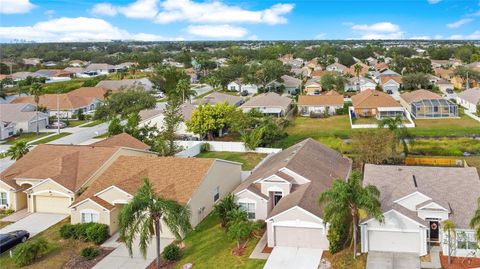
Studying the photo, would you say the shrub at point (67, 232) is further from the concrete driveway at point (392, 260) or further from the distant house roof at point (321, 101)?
the distant house roof at point (321, 101)

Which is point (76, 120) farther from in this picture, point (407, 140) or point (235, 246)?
point (235, 246)

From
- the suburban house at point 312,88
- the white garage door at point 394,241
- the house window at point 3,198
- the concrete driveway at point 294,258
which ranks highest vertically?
the suburban house at point 312,88

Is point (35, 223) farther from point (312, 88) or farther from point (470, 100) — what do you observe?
point (312, 88)

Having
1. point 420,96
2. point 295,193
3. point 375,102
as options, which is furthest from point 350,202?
point 420,96

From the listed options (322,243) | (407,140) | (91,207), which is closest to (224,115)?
(407,140)

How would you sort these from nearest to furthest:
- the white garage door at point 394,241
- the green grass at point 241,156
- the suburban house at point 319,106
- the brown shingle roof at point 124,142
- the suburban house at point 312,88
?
the white garage door at point 394,241, the brown shingle roof at point 124,142, the green grass at point 241,156, the suburban house at point 319,106, the suburban house at point 312,88

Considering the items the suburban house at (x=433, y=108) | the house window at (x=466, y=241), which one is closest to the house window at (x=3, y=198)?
the house window at (x=466, y=241)

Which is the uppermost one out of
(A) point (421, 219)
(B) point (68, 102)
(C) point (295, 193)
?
(B) point (68, 102)
